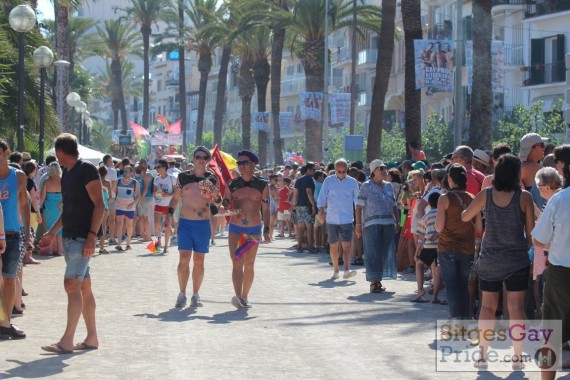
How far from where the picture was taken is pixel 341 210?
1800cm

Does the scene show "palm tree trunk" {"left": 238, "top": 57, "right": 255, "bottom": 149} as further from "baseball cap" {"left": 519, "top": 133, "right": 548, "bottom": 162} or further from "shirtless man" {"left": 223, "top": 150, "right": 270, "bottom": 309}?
"baseball cap" {"left": 519, "top": 133, "right": 548, "bottom": 162}

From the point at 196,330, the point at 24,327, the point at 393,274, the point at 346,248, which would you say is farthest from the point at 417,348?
the point at 346,248

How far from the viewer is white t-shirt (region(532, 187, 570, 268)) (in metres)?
8.23

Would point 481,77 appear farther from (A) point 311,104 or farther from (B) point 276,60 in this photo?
(B) point 276,60

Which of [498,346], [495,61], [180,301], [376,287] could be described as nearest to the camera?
[498,346]

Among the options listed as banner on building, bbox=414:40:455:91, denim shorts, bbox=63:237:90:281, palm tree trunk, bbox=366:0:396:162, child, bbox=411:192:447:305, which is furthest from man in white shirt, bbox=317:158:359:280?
palm tree trunk, bbox=366:0:396:162

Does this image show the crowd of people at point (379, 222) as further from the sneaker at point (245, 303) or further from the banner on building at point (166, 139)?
the banner on building at point (166, 139)

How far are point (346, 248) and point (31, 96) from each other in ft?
38.5

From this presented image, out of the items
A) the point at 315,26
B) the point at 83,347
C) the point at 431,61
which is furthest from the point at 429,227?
the point at 315,26

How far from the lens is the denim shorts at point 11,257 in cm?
1145

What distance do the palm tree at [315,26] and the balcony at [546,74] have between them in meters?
6.82

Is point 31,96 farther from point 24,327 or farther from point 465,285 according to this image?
point 465,285

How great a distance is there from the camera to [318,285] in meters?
17.1

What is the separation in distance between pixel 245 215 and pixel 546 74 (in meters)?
34.4
